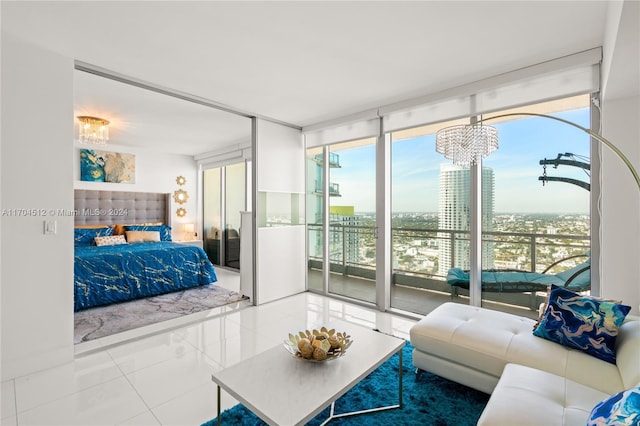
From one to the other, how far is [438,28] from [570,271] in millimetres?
2426

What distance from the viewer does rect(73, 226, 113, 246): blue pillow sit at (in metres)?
5.06

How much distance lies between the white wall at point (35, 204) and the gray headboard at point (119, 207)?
352 centimetres

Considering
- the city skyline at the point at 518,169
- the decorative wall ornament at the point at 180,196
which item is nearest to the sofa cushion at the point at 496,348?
the city skyline at the point at 518,169

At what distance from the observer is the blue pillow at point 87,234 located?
16.6 ft

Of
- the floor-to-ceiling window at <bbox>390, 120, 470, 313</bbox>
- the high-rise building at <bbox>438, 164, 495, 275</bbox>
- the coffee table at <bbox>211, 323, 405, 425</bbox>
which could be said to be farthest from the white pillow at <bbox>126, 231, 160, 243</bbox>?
the high-rise building at <bbox>438, 164, 495, 275</bbox>

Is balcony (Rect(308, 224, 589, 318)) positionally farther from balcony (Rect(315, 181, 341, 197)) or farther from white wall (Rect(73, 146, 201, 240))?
white wall (Rect(73, 146, 201, 240))

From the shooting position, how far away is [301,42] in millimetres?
2328

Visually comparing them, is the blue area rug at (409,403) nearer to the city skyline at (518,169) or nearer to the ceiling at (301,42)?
the city skyline at (518,169)

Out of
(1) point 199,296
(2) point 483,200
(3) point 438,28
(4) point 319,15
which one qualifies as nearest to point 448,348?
(2) point 483,200

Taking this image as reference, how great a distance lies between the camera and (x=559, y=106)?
9.20 feet

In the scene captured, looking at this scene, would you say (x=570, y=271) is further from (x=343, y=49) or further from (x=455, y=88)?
(x=343, y=49)

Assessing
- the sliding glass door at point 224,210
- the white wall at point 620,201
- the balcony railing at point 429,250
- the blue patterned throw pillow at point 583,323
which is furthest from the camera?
the sliding glass door at point 224,210

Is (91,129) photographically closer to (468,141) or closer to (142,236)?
(142,236)

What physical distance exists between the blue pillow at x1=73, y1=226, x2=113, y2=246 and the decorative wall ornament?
1.48 meters
